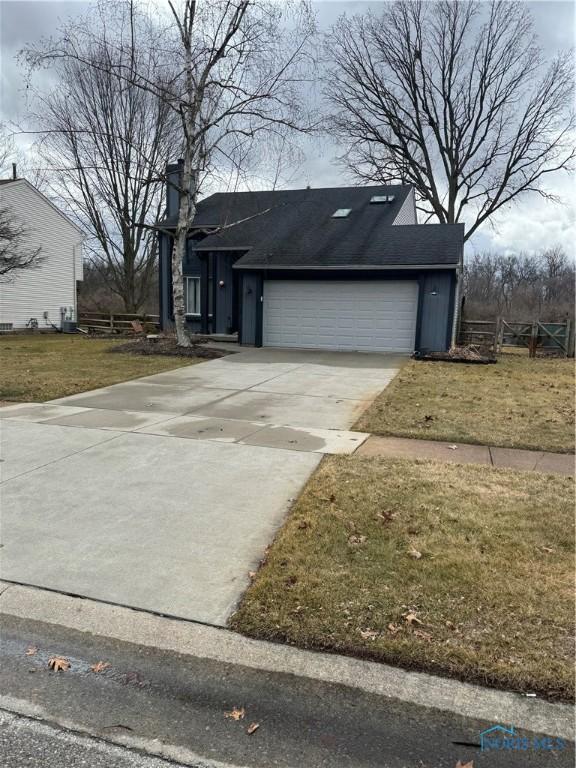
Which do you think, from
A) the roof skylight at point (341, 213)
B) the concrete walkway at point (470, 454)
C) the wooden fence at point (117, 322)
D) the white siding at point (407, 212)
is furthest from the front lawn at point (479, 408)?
the wooden fence at point (117, 322)

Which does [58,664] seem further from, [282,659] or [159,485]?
[159,485]

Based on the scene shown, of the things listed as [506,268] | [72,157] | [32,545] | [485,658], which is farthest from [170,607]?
[506,268]

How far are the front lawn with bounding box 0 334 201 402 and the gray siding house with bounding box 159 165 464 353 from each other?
4475mm

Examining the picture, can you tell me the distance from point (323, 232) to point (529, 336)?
8.48m

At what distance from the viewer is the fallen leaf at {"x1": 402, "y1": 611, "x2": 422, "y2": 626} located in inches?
105

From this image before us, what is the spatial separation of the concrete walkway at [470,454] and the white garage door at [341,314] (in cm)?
1033

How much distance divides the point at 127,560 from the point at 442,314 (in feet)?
44.7

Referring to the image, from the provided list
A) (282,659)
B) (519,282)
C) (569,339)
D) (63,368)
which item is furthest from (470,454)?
(519,282)

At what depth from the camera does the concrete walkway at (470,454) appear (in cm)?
529

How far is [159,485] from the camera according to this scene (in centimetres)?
457

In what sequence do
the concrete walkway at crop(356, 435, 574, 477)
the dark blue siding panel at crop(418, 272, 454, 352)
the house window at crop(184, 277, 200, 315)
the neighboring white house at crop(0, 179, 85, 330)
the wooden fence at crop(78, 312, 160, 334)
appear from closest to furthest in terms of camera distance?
the concrete walkway at crop(356, 435, 574, 477) < the dark blue siding panel at crop(418, 272, 454, 352) < the house window at crop(184, 277, 200, 315) < the wooden fence at crop(78, 312, 160, 334) < the neighboring white house at crop(0, 179, 85, 330)

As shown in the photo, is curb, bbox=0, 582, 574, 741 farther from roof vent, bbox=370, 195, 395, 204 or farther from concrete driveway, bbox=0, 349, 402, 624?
roof vent, bbox=370, 195, 395, 204

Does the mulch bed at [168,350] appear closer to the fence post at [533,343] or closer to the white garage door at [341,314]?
the white garage door at [341,314]

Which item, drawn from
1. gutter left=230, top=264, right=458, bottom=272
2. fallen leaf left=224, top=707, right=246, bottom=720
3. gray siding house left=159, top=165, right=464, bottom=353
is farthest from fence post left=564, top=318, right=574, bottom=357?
fallen leaf left=224, top=707, right=246, bottom=720
